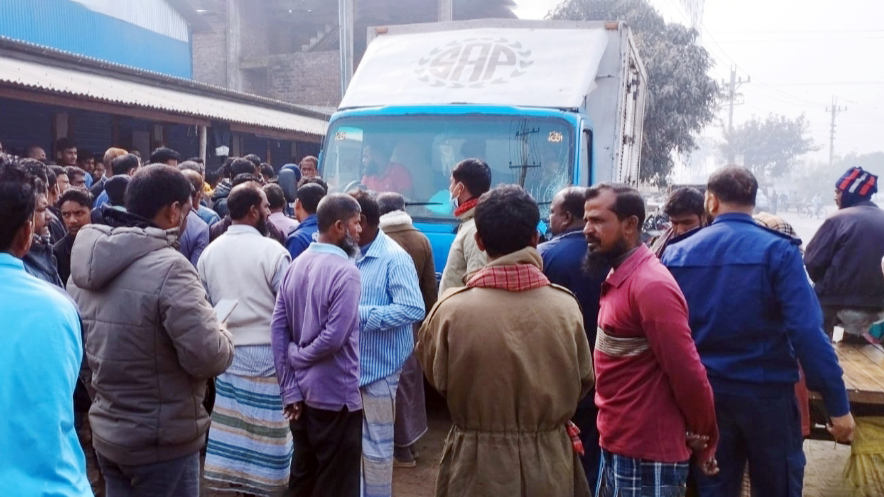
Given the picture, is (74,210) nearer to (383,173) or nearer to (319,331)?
(319,331)

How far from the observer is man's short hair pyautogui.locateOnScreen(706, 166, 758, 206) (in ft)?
10.7

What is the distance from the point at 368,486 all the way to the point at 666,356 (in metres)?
2.15

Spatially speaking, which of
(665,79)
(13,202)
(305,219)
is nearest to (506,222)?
(13,202)

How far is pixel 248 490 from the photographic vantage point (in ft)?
13.1

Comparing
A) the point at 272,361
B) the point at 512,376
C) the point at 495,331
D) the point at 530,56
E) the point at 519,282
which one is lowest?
the point at 272,361

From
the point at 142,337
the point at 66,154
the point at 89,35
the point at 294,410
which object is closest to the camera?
the point at 142,337

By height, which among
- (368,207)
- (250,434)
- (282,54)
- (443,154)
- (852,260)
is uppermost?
(282,54)

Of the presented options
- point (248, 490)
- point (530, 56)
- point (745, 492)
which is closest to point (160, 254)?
point (248, 490)

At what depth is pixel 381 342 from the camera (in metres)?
4.02

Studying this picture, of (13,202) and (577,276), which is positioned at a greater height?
(13,202)

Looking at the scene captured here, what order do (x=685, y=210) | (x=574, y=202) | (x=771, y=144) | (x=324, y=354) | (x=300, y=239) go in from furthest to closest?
(x=771, y=144)
(x=300, y=239)
(x=685, y=210)
(x=574, y=202)
(x=324, y=354)

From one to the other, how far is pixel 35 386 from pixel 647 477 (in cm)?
212

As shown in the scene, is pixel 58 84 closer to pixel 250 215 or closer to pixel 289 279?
pixel 250 215

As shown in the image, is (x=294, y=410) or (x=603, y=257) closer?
(x=603, y=257)
